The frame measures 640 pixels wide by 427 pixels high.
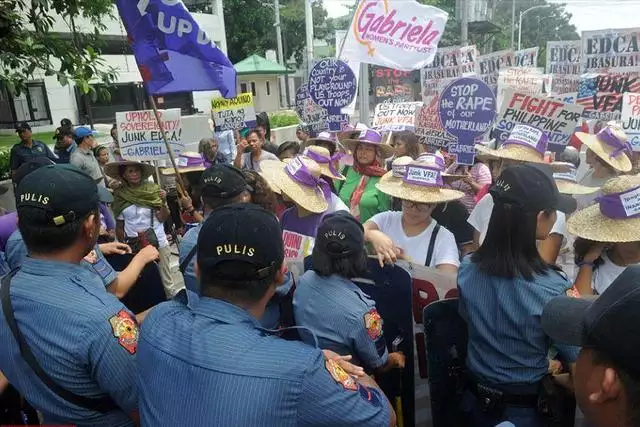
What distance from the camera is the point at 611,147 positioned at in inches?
170

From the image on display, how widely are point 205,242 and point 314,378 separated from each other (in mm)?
504

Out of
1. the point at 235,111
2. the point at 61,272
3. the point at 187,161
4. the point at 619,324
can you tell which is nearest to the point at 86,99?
the point at 235,111

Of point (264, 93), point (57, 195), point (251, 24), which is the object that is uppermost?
point (251, 24)

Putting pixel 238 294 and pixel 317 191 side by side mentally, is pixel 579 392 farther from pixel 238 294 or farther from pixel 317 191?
pixel 317 191

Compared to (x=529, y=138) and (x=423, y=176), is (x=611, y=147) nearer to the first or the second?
(x=529, y=138)

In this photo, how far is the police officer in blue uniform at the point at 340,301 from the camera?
2.10m

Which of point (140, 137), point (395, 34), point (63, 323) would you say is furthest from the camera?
point (395, 34)

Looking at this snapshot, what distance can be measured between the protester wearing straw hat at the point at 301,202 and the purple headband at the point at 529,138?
1.71 m

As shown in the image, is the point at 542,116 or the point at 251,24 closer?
the point at 542,116

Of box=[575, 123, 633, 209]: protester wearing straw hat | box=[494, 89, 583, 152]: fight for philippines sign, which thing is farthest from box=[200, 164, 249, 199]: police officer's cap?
box=[575, 123, 633, 209]: protester wearing straw hat

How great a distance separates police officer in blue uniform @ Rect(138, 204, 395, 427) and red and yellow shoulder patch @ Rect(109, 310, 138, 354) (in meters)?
0.31

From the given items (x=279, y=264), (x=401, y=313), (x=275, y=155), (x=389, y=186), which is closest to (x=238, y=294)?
(x=279, y=264)

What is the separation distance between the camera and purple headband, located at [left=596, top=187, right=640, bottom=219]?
92.3 inches

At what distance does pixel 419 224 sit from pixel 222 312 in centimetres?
203
